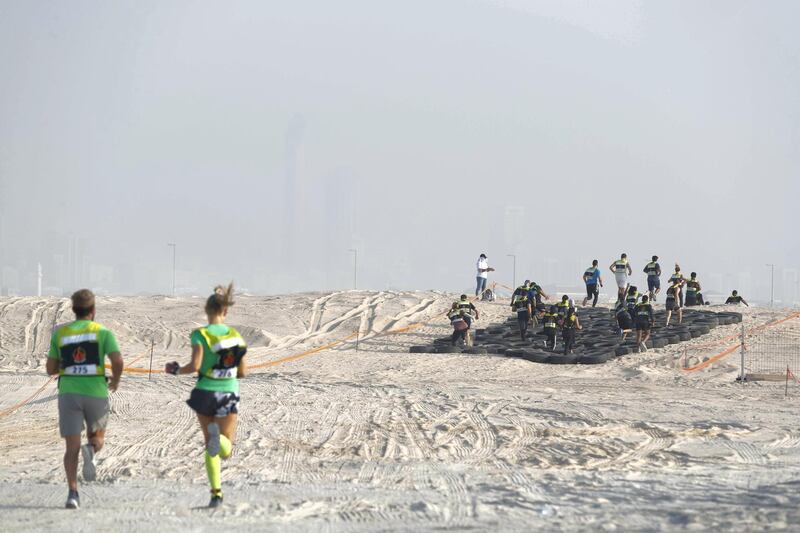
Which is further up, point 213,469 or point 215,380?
point 215,380

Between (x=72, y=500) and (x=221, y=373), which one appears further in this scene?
(x=72, y=500)

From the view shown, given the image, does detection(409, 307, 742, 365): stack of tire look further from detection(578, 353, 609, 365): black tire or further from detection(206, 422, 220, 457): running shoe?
detection(206, 422, 220, 457): running shoe

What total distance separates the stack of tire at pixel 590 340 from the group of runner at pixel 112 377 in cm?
1574

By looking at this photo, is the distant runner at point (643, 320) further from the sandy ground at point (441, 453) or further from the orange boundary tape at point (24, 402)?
the orange boundary tape at point (24, 402)

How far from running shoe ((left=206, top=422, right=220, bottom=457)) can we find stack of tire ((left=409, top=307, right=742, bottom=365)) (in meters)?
15.9

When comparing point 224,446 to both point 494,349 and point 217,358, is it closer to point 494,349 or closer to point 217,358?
point 217,358

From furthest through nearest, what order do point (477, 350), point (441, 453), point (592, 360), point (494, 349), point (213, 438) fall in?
point (494, 349) → point (477, 350) → point (592, 360) → point (441, 453) → point (213, 438)

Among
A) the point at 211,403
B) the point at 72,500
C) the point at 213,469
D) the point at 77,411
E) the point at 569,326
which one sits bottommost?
the point at 72,500

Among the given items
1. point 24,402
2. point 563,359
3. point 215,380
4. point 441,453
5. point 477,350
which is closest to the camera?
point 215,380

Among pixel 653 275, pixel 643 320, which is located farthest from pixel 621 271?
pixel 643 320

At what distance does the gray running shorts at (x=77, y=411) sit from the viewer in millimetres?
7402

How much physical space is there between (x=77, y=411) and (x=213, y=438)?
3.66ft

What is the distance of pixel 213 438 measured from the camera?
7156mm

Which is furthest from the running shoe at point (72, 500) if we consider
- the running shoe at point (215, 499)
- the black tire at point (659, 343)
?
the black tire at point (659, 343)
